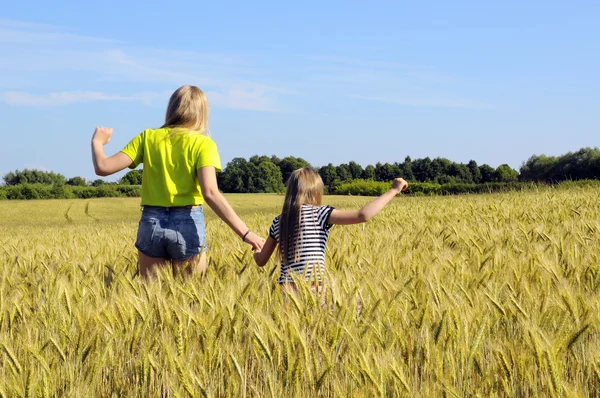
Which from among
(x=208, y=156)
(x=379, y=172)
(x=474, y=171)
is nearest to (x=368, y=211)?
(x=208, y=156)

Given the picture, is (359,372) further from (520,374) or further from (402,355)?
(520,374)

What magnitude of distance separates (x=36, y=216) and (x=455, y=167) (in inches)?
2963

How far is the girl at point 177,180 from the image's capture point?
3605 millimetres

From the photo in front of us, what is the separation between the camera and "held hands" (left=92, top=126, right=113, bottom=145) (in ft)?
12.3

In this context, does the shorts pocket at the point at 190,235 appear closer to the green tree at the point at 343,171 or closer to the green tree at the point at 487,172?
the green tree at the point at 343,171

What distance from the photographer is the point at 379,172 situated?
279 ft

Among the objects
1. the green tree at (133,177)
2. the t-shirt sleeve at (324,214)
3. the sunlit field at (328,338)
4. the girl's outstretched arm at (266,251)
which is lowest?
the sunlit field at (328,338)

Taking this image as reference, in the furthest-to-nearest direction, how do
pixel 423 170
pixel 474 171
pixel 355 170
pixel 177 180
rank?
pixel 474 171 → pixel 423 170 → pixel 355 170 → pixel 177 180

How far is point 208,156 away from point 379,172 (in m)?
82.2

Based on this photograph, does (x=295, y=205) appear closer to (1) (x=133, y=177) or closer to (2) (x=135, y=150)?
(2) (x=135, y=150)

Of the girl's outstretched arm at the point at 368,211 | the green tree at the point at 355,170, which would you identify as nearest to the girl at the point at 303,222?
the girl's outstretched arm at the point at 368,211

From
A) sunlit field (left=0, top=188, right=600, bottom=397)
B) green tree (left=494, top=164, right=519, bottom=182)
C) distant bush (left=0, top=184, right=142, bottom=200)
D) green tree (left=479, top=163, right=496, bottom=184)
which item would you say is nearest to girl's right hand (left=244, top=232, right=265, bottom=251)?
sunlit field (left=0, top=188, right=600, bottom=397)

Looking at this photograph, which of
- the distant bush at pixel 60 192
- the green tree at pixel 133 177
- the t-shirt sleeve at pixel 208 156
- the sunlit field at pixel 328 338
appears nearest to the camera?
the sunlit field at pixel 328 338

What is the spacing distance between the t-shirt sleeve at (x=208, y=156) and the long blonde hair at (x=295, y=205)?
500mm
